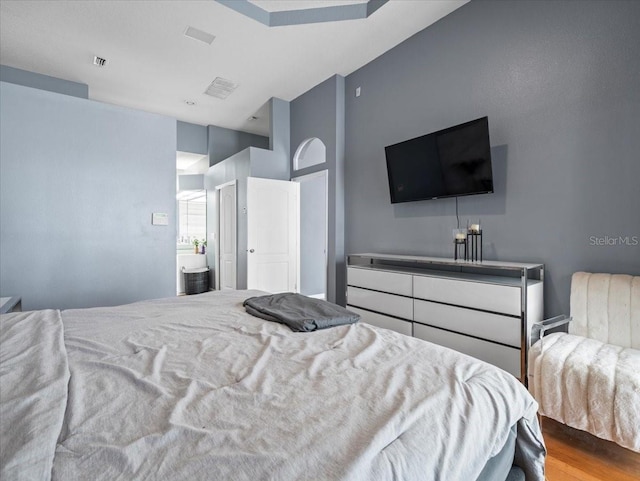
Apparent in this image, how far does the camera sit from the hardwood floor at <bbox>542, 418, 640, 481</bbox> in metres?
1.55

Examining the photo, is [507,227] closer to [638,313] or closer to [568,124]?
[568,124]

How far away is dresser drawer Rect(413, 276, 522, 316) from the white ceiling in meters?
2.53

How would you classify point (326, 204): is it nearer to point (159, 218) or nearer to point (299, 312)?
point (159, 218)

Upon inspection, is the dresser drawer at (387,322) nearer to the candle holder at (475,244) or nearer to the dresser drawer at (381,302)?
the dresser drawer at (381,302)

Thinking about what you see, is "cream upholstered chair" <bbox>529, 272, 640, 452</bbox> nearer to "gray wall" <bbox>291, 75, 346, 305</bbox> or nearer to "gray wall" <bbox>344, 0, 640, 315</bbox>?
"gray wall" <bbox>344, 0, 640, 315</bbox>

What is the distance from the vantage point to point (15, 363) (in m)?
1.06

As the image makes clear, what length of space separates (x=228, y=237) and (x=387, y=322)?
3.29 m

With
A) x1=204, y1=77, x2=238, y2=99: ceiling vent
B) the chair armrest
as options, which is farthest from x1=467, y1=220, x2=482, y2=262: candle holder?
x1=204, y1=77, x2=238, y2=99: ceiling vent

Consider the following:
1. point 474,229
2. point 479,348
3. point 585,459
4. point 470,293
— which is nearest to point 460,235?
point 474,229

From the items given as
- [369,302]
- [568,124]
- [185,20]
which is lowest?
[369,302]

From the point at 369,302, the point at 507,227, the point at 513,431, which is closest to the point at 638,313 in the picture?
the point at 507,227

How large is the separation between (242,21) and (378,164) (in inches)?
79.3

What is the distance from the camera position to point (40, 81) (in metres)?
4.18

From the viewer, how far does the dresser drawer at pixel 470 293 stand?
2.24 m
